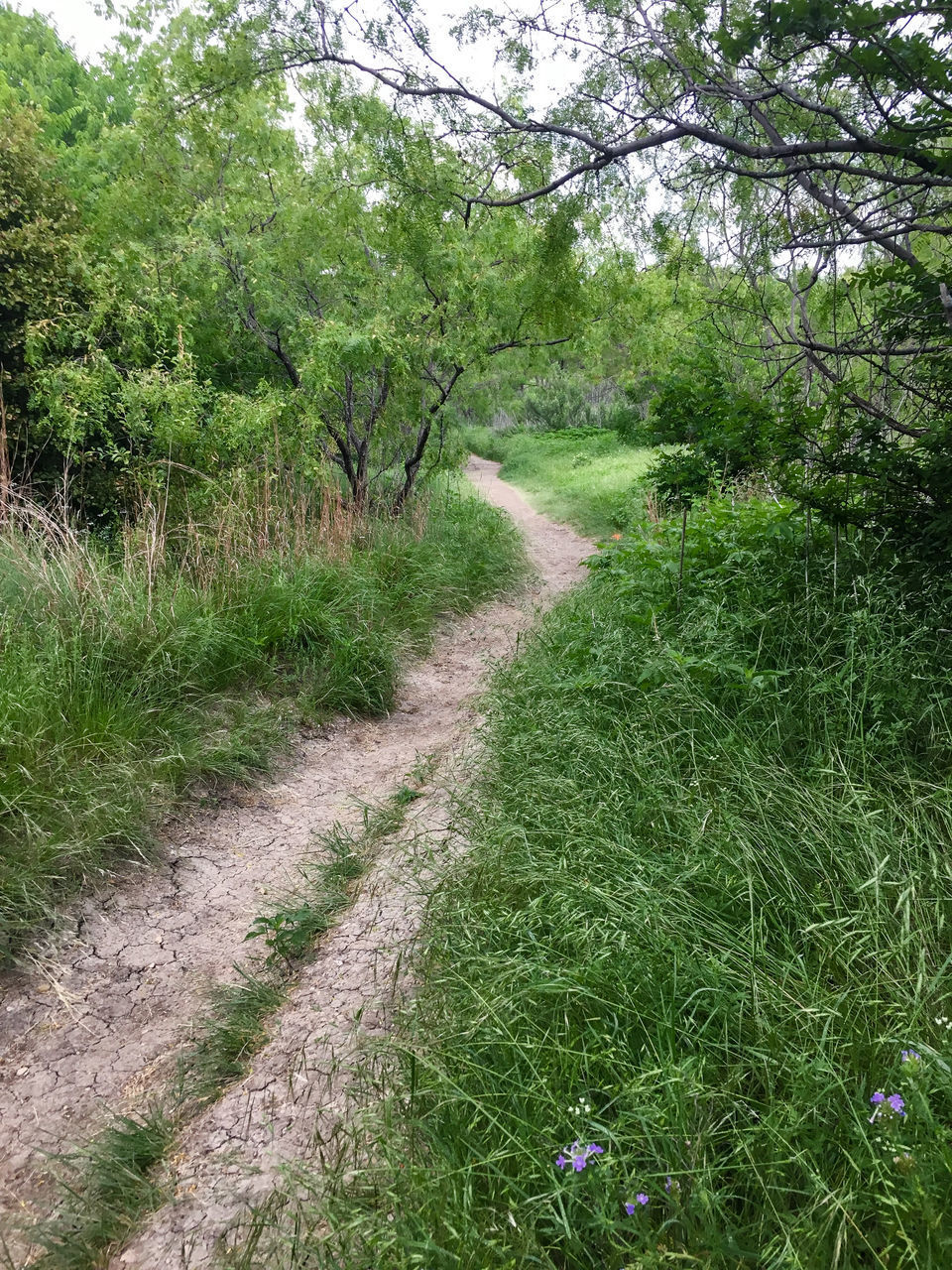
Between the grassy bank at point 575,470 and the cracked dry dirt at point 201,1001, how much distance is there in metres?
7.36

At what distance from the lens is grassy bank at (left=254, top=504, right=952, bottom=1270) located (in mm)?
1401

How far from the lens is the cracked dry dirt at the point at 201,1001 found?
79.9 inches

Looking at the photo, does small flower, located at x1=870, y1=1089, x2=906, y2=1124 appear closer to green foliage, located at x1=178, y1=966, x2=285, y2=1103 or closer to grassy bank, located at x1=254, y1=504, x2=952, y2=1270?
grassy bank, located at x1=254, y1=504, x2=952, y2=1270

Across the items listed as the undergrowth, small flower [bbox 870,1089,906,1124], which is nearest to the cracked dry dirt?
the undergrowth

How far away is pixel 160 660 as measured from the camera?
4258 millimetres

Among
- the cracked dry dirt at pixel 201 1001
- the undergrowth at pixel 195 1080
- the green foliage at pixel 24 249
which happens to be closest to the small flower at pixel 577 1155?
the cracked dry dirt at pixel 201 1001

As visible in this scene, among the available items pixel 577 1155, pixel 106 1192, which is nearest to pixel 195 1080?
pixel 106 1192

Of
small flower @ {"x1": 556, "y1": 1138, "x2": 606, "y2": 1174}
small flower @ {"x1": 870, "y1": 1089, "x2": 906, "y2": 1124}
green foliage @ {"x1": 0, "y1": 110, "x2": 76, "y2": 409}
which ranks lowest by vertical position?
small flower @ {"x1": 556, "y1": 1138, "x2": 606, "y2": 1174}

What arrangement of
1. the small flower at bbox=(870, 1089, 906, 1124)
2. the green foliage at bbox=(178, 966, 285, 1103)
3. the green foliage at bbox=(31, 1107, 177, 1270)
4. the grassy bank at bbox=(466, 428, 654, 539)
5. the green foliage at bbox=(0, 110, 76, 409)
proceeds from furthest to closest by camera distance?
the grassy bank at bbox=(466, 428, 654, 539), the green foliage at bbox=(0, 110, 76, 409), the green foliage at bbox=(178, 966, 285, 1103), the green foliage at bbox=(31, 1107, 177, 1270), the small flower at bbox=(870, 1089, 906, 1124)

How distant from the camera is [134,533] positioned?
497 cm

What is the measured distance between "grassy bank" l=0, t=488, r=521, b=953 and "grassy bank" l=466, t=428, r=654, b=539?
5438mm

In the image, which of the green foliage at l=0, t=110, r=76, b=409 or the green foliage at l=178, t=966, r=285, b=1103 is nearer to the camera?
the green foliage at l=178, t=966, r=285, b=1103

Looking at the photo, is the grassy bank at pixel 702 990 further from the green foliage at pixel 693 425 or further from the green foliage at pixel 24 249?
the green foliage at pixel 24 249

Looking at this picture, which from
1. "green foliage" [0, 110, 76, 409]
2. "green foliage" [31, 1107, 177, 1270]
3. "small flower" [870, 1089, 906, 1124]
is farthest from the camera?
"green foliage" [0, 110, 76, 409]
